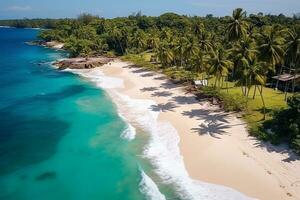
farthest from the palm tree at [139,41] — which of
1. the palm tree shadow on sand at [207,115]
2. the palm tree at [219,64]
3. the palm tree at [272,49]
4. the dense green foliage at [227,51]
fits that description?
the palm tree at [272,49]

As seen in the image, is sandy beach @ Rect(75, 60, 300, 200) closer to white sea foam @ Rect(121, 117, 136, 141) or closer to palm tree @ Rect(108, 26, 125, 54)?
white sea foam @ Rect(121, 117, 136, 141)

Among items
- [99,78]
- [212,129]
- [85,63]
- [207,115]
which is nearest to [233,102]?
[207,115]

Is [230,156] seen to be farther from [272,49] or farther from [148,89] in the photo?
[148,89]

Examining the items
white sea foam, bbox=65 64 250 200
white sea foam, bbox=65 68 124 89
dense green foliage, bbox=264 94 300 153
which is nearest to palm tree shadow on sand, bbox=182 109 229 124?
white sea foam, bbox=65 64 250 200

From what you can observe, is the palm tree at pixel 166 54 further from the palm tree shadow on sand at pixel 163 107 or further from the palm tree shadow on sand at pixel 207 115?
the palm tree shadow on sand at pixel 207 115

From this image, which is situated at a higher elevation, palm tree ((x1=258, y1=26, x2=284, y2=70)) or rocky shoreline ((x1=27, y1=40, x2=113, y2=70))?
palm tree ((x1=258, y1=26, x2=284, y2=70))

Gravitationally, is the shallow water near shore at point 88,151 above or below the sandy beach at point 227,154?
below
